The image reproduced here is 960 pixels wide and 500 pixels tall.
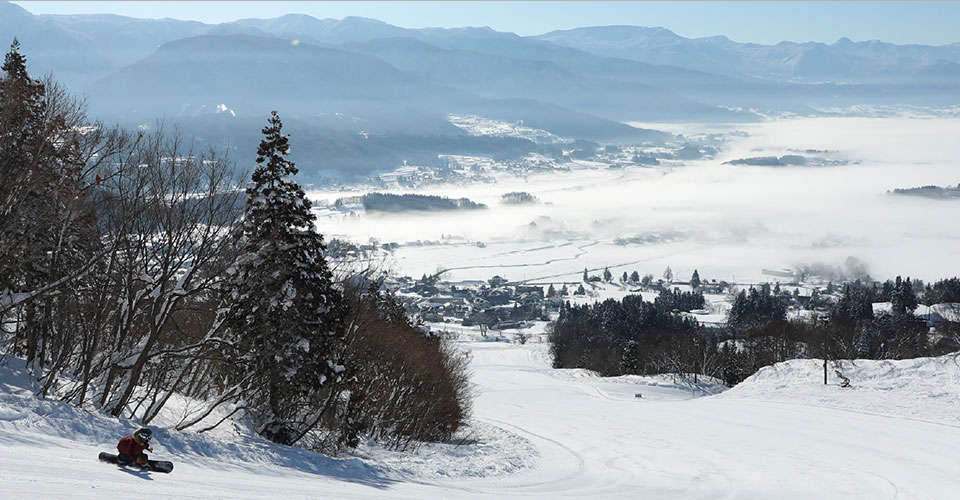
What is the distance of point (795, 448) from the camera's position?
2731 cm

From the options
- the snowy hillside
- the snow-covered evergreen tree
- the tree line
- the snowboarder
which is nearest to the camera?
the snowboarder

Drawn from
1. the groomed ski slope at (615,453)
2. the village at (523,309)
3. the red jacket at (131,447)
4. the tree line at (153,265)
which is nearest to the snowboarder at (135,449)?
the red jacket at (131,447)

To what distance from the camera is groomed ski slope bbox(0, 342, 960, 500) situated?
455 inches

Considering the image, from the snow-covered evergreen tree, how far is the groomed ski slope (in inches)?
77.2

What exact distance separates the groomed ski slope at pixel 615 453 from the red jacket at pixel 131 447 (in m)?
0.29

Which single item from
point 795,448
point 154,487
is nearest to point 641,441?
point 795,448

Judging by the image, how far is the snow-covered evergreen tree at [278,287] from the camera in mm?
17750

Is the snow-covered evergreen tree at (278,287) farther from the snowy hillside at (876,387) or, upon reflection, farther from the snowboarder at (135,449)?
the snowy hillside at (876,387)

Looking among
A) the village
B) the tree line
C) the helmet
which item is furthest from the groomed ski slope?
the village

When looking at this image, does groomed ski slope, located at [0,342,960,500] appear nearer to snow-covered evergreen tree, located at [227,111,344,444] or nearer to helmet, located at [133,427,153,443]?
helmet, located at [133,427,153,443]

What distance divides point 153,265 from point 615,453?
1870cm

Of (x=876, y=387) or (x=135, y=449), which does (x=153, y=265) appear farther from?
(x=876, y=387)

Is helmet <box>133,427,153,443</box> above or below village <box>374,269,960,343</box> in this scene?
above

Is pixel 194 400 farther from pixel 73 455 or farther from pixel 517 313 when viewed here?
pixel 517 313
